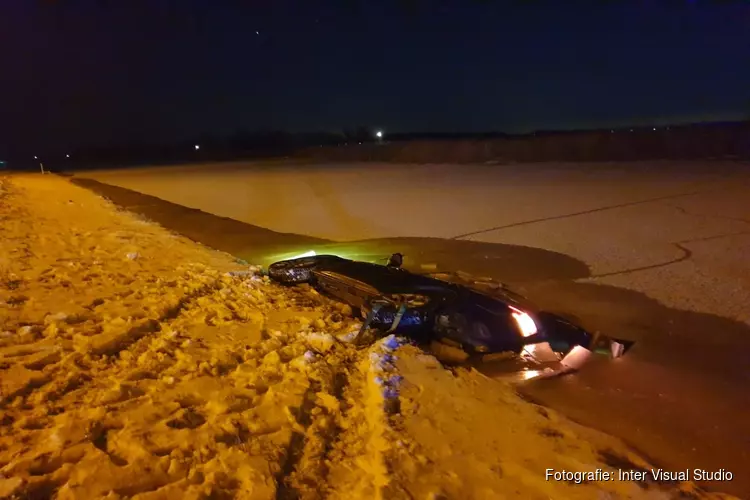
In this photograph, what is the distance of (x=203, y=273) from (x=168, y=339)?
11.2 ft

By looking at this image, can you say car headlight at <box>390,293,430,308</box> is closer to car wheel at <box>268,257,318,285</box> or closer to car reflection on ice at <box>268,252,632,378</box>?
car reflection on ice at <box>268,252,632,378</box>

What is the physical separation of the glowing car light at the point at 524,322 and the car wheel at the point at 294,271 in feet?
10.8

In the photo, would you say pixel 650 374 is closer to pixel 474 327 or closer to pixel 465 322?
pixel 474 327

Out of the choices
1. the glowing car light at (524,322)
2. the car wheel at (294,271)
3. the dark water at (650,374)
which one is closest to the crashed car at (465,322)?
the glowing car light at (524,322)

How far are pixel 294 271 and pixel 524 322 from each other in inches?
150

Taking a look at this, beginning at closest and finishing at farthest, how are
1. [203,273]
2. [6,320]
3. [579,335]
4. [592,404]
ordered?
[592,404] → [6,320] → [579,335] → [203,273]

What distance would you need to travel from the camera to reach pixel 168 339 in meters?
5.97

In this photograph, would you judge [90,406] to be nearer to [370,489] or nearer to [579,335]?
[370,489]

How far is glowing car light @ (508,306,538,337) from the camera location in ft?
22.1

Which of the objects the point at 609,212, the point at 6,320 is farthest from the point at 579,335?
the point at 609,212

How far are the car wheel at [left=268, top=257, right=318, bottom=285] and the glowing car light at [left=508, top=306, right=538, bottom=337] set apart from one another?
3.30 meters

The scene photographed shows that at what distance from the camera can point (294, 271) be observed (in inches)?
352

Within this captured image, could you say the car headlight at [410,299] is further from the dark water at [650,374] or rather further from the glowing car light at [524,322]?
the dark water at [650,374]

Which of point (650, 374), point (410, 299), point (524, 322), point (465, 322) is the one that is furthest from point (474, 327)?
point (650, 374)
